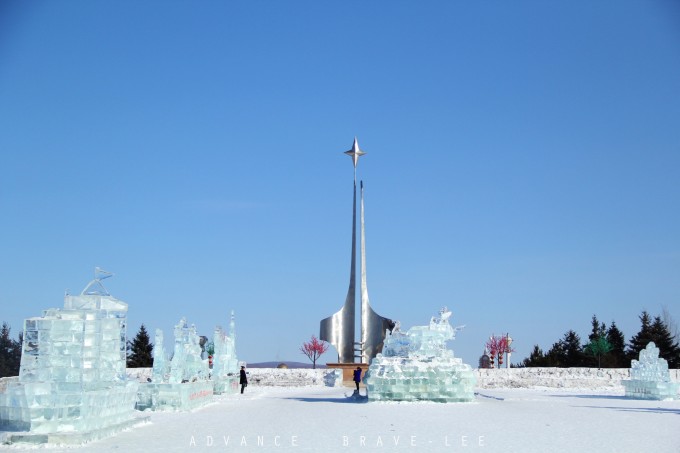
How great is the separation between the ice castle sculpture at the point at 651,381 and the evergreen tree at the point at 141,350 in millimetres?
28305

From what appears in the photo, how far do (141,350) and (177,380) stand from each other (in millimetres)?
27913

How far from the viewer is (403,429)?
11938 mm

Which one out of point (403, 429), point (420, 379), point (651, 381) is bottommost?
point (403, 429)

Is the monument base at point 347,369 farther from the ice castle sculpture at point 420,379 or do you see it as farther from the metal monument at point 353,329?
the ice castle sculpture at point 420,379

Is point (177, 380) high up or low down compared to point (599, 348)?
down

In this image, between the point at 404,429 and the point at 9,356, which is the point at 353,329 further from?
the point at 404,429

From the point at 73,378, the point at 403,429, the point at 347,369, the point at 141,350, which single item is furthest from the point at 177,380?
the point at 141,350

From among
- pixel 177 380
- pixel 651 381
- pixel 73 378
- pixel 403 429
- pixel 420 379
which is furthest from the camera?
pixel 651 381

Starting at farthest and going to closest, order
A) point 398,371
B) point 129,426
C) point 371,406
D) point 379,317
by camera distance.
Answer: point 379,317 < point 398,371 < point 371,406 < point 129,426

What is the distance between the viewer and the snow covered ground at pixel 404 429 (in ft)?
32.0

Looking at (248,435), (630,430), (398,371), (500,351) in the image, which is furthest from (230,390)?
(500,351)

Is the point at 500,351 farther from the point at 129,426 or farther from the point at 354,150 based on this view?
the point at 129,426

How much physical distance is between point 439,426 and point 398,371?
6230 mm

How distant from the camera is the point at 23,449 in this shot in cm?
954
